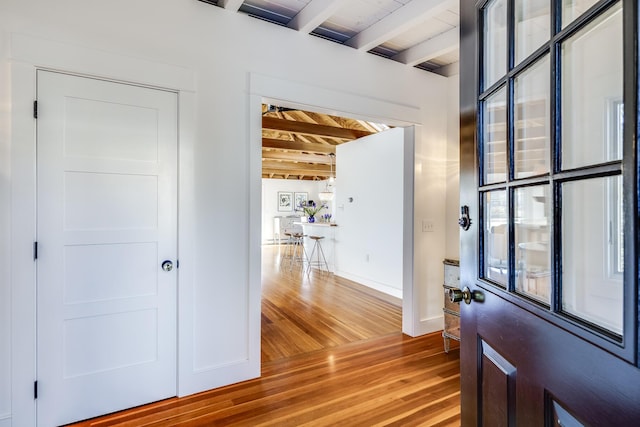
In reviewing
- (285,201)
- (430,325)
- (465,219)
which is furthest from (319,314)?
(285,201)

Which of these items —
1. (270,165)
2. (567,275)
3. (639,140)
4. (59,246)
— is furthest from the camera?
(270,165)

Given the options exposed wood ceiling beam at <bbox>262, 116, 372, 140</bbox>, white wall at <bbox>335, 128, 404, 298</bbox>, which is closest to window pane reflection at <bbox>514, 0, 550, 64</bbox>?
white wall at <bbox>335, 128, 404, 298</bbox>

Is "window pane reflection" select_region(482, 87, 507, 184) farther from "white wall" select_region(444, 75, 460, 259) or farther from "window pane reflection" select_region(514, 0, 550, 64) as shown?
"white wall" select_region(444, 75, 460, 259)

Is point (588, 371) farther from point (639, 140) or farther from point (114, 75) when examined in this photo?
point (114, 75)

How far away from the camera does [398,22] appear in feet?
8.11

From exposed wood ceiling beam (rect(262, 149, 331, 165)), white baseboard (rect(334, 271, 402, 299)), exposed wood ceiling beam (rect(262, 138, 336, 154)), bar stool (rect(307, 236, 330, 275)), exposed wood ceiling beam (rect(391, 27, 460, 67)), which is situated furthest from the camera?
exposed wood ceiling beam (rect(262, 149, 331, 165))

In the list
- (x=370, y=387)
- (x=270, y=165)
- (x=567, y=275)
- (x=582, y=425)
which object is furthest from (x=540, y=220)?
(x=270, y=165)

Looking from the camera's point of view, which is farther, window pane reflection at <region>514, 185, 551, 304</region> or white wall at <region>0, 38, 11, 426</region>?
white wall at <region>0, 38, 11, 426</region>

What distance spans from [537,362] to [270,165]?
31.6 ft

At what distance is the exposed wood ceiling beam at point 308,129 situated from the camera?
5.30m

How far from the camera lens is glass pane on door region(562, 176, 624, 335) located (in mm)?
618

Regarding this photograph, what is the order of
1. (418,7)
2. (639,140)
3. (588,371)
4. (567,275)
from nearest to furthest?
(639,140)
(588,371)
(567,275)
(418,7)

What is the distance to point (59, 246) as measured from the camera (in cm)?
193

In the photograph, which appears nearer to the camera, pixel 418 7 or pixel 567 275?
pixel 567 275
